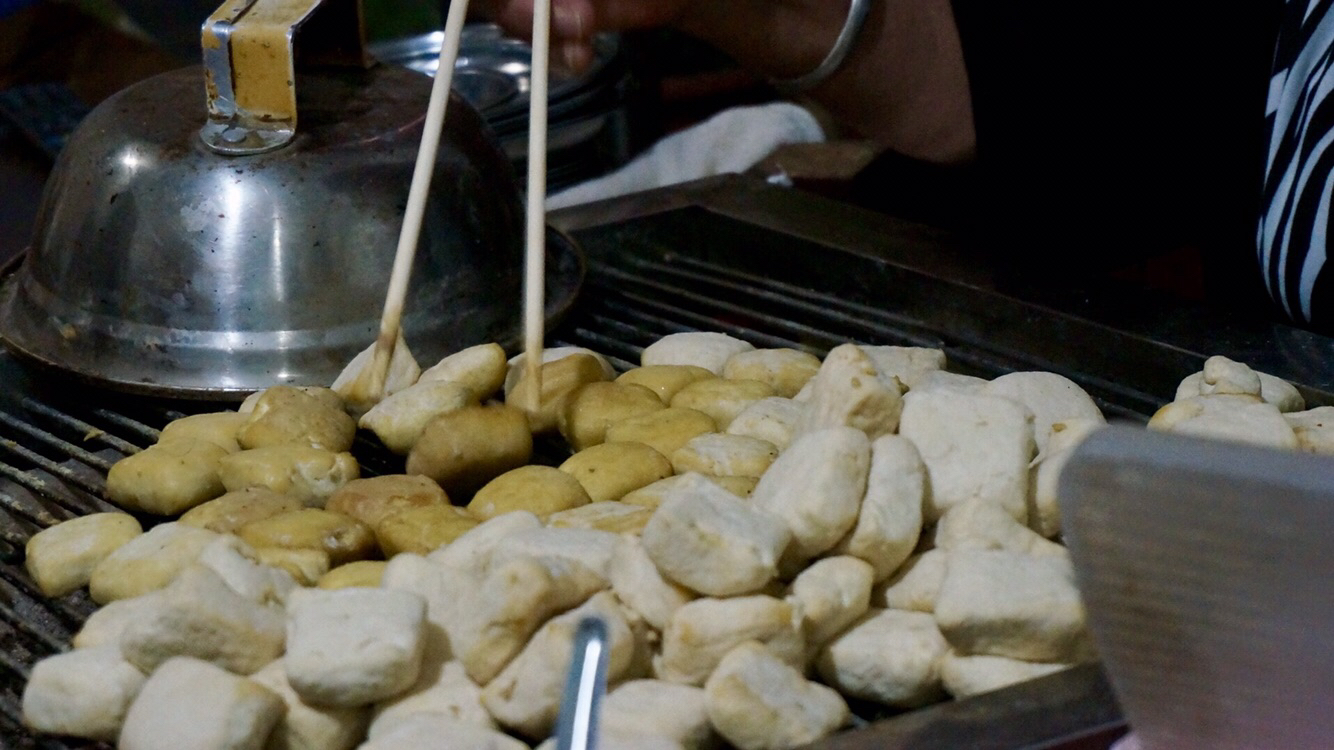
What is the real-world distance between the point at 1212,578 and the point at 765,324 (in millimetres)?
860

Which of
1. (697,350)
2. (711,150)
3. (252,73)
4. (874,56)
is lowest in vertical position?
(711,150)

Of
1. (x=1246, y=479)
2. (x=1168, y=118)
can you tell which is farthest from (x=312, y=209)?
(x=1168, y=118)

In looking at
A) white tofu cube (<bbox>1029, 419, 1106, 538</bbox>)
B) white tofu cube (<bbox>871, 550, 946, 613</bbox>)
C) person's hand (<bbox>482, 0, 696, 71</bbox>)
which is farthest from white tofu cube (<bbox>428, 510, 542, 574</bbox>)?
person's hand (<bbox>482, 0, 696, 71</bbox>)

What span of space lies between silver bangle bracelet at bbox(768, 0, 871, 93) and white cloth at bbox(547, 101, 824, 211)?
0.23 metres

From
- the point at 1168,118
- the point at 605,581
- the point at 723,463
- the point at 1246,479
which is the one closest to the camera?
the point at 1246,479

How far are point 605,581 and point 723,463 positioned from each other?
21cm

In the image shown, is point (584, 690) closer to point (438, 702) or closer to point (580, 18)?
point (438, 702)

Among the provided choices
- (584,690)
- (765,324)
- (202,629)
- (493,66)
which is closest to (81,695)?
(202,629)

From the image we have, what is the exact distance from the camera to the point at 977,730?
0.65 meters

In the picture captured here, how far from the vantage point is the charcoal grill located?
1022mm

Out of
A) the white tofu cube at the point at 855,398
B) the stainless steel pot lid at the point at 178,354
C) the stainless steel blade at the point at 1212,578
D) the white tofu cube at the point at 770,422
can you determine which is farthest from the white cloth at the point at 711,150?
the stainless steel blade at the point at 1212,578

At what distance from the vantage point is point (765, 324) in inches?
53.7

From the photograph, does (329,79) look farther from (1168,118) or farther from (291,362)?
(1168,118)

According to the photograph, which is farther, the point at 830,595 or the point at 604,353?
the point at 604,353
